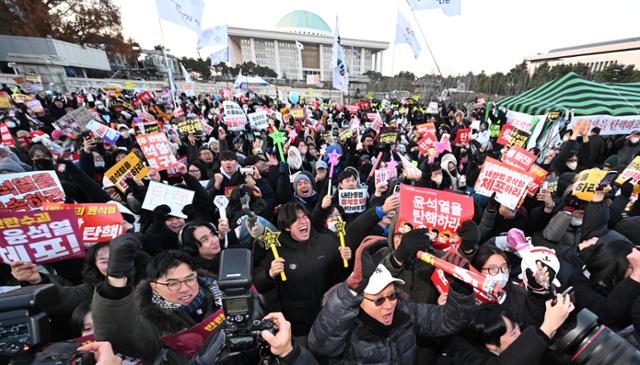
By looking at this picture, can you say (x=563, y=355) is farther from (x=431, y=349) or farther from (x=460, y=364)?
(x=431, y=349)

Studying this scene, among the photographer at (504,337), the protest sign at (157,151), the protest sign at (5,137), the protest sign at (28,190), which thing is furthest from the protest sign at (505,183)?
the protest sign at (5,137)

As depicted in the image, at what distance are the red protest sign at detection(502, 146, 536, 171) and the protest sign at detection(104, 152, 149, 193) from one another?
4.77 meters

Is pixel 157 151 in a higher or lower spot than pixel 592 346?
higher

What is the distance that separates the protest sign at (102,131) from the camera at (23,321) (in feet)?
A: 21.4

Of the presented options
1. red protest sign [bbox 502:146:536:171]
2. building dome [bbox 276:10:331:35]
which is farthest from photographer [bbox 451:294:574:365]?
building dome [bbox 276:10:331:35]

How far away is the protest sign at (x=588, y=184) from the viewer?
2.87 meters

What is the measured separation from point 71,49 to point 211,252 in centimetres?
3986

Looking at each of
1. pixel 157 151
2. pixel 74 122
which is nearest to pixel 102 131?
pixel 74 122

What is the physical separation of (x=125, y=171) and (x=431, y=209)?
3.95m

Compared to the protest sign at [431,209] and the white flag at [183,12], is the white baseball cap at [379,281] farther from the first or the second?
the white flag at [183,12]

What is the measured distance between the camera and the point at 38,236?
237 cm

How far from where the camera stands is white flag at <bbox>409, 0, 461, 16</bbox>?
945 cm

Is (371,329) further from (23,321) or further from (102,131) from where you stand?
(102,131)

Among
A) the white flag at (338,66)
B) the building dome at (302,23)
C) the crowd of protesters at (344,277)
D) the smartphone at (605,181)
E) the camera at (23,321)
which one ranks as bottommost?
the crowd of protesters at (344,277)
